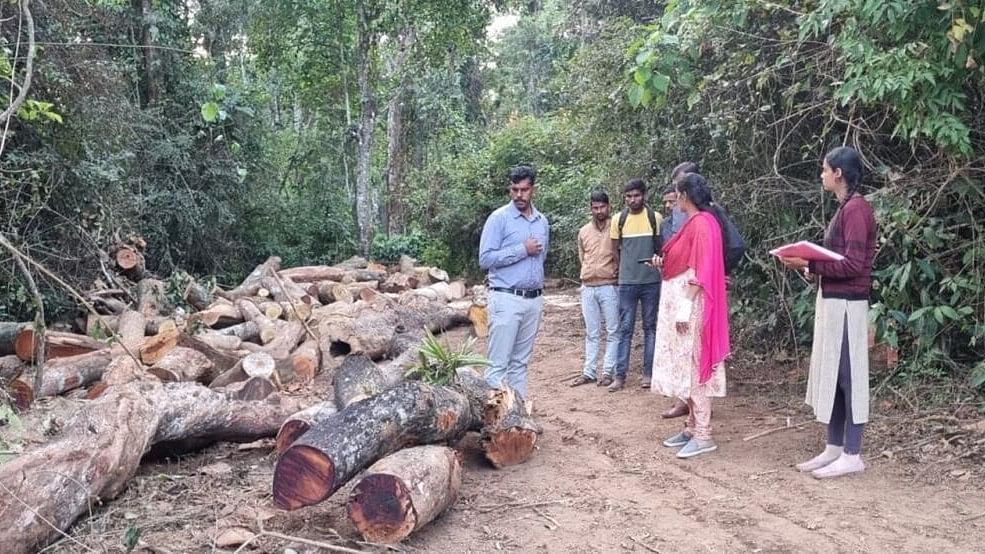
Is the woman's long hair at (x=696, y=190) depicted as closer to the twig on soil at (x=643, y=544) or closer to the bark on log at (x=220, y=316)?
the twig on soil at (x=643, y=544)

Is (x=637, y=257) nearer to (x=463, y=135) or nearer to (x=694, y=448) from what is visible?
(x=694, y=448)

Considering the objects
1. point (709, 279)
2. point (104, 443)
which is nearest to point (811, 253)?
point (709, 279)

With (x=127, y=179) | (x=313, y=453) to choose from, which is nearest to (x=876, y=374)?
(x=313, y=453)

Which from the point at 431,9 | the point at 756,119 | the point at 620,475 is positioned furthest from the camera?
the point at 431,9

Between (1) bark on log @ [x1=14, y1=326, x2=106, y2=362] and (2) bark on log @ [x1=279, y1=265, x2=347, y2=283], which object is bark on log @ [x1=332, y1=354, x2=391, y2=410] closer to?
(1) bark on log @ [x1=14, y1=326, x2=106, y2=362]

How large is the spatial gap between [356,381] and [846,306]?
3.19 m

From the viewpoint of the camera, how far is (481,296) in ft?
38.9

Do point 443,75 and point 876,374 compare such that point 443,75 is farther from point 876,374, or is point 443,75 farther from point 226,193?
point 876,374

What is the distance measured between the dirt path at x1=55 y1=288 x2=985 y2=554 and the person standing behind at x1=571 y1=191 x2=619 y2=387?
1491mm

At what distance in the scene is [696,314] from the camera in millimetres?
4750

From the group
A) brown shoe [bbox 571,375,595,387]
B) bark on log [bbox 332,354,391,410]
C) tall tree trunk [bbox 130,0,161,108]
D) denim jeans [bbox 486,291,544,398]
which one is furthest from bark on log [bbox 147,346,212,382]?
tall tree trunk [bbox 130,0,161,108]

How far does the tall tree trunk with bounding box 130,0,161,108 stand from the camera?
13.0m

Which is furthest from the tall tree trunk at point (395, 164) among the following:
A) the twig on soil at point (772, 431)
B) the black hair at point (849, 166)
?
the black hair at point (849, 166)

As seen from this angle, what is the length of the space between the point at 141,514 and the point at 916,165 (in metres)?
5.50
